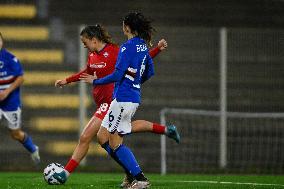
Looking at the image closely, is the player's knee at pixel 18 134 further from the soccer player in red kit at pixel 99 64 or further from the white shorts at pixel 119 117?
the white shorts at pixel 119 117

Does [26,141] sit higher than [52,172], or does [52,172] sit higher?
[26,141]

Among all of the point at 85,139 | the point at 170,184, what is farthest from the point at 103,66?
the point at 170,184

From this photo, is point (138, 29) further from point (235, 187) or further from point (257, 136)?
point (257, 136)

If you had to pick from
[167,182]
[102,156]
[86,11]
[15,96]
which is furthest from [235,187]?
[86,11]

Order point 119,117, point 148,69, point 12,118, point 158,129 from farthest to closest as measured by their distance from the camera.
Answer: point 12,118
point 158,129
point 148,69
point 119,117

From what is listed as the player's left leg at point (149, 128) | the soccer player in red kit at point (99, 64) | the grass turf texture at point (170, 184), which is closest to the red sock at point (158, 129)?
the player's left leg at point (149, 128)

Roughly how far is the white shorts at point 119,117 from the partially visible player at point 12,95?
15.6 feet

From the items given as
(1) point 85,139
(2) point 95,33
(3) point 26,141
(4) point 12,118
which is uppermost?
(2) point 95,33

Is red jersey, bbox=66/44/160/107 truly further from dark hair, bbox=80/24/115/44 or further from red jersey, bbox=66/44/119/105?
dark hair, bbox=80/24/115/44

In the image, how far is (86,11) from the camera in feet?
67.7

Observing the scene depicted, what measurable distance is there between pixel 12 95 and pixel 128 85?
521cm

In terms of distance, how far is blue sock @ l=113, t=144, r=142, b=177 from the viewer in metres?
11.1

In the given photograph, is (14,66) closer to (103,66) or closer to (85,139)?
(103,66)

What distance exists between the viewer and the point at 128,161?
11180mm
